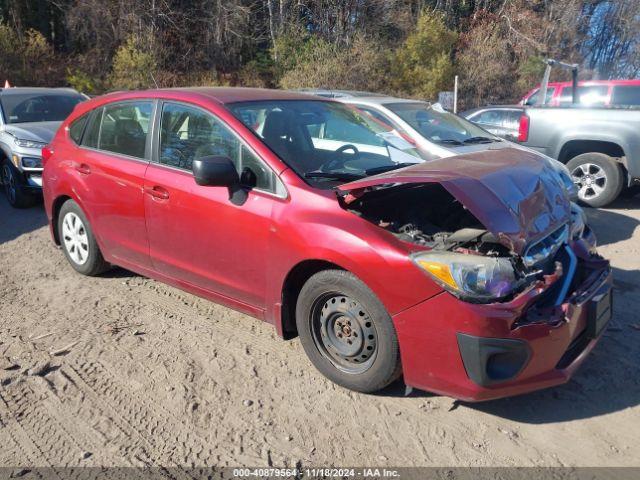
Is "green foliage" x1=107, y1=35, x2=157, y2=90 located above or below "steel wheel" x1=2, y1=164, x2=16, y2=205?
above

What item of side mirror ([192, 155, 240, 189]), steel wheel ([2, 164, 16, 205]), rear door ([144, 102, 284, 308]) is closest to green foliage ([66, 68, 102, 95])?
steel wheel ([2, 164, 16, 205])

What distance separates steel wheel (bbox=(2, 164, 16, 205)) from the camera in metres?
7.73

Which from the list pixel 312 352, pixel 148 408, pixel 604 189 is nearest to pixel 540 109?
pixel 604 189

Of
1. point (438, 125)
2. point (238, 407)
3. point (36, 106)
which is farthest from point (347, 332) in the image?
point (36, 106)

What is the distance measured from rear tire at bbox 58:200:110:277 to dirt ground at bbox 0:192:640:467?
25.3 inches

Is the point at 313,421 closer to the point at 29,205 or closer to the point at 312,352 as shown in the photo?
the point at 312,352

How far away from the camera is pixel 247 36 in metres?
24.8

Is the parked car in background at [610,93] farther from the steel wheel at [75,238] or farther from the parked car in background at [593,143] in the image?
the steel wheel at [75,238]

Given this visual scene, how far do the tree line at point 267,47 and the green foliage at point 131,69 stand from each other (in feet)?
0.12

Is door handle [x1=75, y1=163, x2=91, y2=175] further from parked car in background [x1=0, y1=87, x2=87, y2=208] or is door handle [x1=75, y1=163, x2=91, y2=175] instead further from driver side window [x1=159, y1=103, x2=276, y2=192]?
parked car in background [x1=0, y1=87, x2=87, y2=208]

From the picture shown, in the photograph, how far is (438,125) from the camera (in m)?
6.87

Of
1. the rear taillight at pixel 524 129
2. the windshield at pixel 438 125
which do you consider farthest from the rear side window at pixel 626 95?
the windshield at pixel 438 125

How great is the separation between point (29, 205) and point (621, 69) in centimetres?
3871

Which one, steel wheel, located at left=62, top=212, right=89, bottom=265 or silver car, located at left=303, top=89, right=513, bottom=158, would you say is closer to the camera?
steel wheel, located at left=62, top=212, right=89, bottom=265
